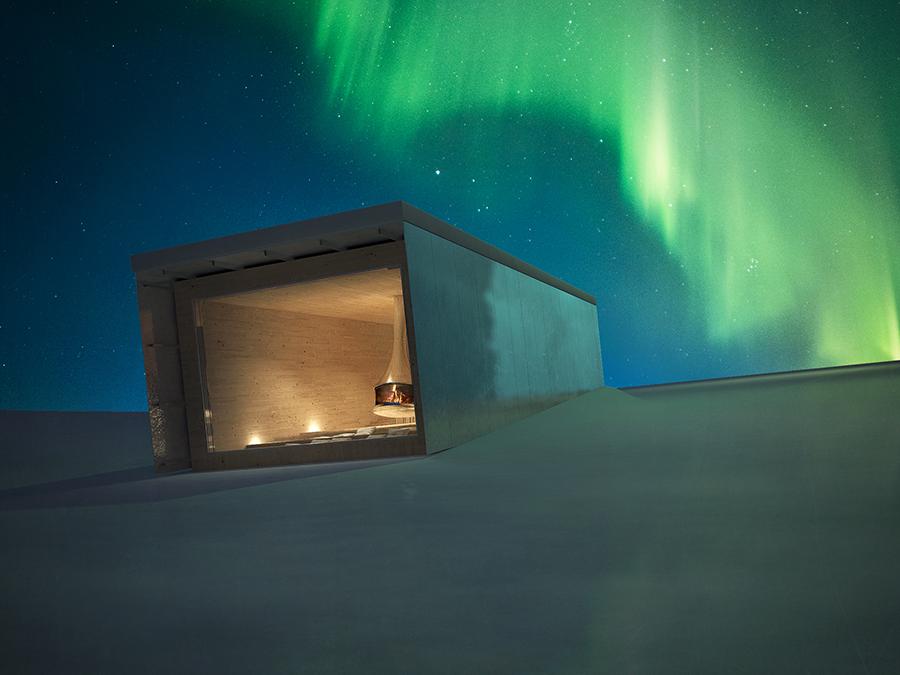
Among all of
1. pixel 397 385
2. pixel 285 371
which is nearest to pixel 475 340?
pixel 397 385

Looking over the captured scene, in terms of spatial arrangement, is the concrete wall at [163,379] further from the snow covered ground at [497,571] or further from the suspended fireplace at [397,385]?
the suspended fireplace at [397,385]

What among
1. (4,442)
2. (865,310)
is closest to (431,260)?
(4,442)

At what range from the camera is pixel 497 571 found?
10.8 feet

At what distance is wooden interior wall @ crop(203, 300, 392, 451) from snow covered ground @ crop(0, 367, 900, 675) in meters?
5.41

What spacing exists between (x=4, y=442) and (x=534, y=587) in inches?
1051

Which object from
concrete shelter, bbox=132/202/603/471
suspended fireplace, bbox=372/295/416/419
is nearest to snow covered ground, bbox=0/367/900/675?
concrete shelter, bbox=132/202/603/471

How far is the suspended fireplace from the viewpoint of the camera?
14969 millimetres

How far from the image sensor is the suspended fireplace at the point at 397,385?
15.0 m

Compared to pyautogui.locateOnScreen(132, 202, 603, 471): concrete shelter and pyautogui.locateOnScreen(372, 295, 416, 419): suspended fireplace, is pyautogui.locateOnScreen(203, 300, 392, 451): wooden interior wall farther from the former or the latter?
pyautogui.locateOnScreen(372, 295, 416, 419): suspended fireplace

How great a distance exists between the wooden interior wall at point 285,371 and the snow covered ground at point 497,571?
5.41 metres

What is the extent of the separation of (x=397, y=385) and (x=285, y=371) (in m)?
2.63

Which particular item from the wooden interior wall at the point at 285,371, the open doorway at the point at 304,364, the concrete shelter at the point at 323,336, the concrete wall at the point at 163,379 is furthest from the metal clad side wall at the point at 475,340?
the concrete wall at the point at 163,379

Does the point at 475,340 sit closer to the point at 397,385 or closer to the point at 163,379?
the point at 397,385

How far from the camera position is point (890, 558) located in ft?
9.75
